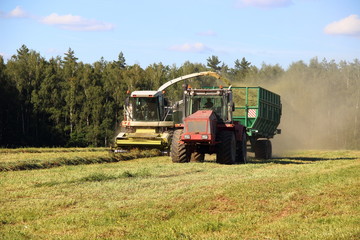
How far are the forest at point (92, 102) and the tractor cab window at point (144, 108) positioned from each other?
22812 mm

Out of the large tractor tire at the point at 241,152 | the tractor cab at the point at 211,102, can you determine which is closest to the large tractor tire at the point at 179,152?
the tractor cab at the point at 211,102

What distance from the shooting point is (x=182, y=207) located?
32.3 feet

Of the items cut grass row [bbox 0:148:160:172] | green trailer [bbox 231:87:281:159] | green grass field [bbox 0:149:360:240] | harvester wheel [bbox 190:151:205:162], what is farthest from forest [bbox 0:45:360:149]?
green grass field [bbox 0:149:360:240]

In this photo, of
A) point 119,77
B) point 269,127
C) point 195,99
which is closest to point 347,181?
point 195,99

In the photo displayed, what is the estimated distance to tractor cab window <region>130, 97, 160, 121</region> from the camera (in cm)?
2786

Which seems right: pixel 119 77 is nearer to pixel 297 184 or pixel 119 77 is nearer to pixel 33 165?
pixel 33 165

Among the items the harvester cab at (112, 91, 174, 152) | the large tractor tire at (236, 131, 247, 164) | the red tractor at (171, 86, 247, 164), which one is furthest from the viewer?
the harvester cab at (112, 91, 174, 152)

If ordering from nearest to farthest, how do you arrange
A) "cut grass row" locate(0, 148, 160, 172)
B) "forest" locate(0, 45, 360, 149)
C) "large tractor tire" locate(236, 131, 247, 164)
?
"cut grass row" locate(0, 148, 160, 172) < "large tractor tire" locate(236, 131, 247, 164) < "forest" locate(0, 45, 360, 149)

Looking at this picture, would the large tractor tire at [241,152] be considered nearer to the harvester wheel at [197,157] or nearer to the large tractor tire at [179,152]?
the harvester wheel at [197,157]

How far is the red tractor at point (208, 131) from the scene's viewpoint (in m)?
19.6

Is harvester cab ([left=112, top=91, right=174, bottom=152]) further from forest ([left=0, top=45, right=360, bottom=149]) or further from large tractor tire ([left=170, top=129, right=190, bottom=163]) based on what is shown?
forest ([left=0, top=45, right=360, bottom=149])

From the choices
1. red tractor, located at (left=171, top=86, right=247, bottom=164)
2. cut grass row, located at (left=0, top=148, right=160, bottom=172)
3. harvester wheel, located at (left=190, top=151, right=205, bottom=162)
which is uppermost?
red tractor, located at (left=171, top=86, right=247, bottom=164)

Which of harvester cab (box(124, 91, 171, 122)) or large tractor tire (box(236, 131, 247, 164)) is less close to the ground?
harvester cab (box(124, 91, 171, 122))

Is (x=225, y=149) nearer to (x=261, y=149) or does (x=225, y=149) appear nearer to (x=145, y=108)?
(x=261, y=149)
